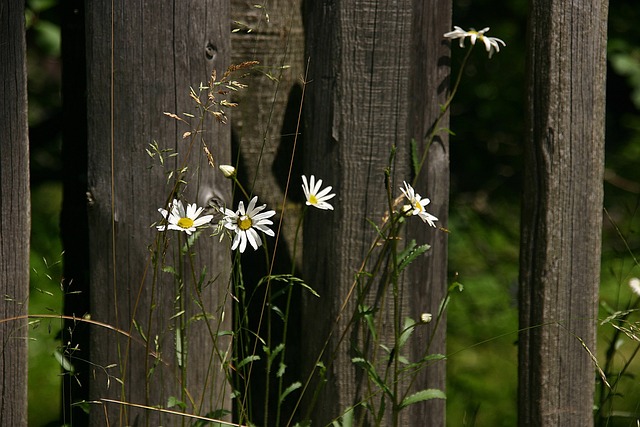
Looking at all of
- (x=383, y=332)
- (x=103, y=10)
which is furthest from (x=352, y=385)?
(x=103, y=10)

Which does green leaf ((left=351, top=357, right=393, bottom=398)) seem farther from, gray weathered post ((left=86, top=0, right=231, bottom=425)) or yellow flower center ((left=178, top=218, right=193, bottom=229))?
yellow flower center ((left=178, top=218, right=193, bottom=229))

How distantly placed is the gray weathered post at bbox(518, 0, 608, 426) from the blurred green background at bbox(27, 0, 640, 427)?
3.33ft

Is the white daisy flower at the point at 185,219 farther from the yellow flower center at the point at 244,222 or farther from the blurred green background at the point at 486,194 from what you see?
A: the blurred green background at the point at 486,194

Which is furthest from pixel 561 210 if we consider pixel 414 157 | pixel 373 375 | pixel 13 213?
pixel 13 213

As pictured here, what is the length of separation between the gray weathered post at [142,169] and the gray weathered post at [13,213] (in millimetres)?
160

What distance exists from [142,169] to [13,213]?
33 cm

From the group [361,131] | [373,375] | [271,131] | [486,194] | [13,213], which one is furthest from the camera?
[486,194]

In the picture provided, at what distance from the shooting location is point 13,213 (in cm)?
199

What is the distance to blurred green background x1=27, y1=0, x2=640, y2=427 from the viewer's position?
11.3 ft

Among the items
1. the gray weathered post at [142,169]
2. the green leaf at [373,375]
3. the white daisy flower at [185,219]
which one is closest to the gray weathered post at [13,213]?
the gray weathered post at [142,169]

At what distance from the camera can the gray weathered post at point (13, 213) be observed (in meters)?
1.95

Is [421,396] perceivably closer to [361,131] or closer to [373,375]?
[373,375]

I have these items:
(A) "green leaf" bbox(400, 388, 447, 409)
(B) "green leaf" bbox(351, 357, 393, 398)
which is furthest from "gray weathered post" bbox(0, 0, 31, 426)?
(A) "green leaf" bbox(400, 388, 447, 409)

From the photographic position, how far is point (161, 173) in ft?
6.58
